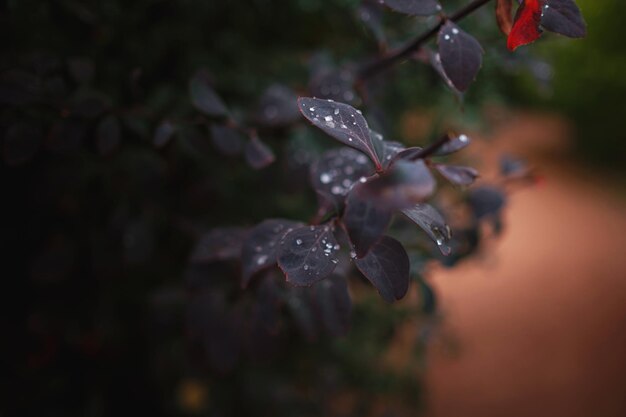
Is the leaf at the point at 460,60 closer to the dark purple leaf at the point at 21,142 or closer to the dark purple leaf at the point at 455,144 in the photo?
the dark purple leaf at the point at 455,144

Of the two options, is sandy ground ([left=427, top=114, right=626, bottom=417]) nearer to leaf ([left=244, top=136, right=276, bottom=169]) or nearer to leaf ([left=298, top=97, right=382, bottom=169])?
leaf ([left=244, top=136, right=276, bottom=169])

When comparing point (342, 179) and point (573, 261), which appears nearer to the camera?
point (342, 179)

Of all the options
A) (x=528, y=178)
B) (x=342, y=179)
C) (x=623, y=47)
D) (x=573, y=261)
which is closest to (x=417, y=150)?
(x=342, y=179)

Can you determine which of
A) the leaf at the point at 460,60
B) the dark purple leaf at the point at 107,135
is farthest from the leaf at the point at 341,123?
the dark purple leaf at the point at 107,135

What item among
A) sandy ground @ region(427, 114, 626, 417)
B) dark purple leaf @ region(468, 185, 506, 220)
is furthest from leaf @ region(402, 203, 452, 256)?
sandy ground @ region(427, 114, 626, 417)

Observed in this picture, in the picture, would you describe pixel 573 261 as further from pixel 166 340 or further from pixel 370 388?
pixel 166 340

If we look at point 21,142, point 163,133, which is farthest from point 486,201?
point 21,142

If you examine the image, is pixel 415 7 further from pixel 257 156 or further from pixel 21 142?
pixel 21 142
